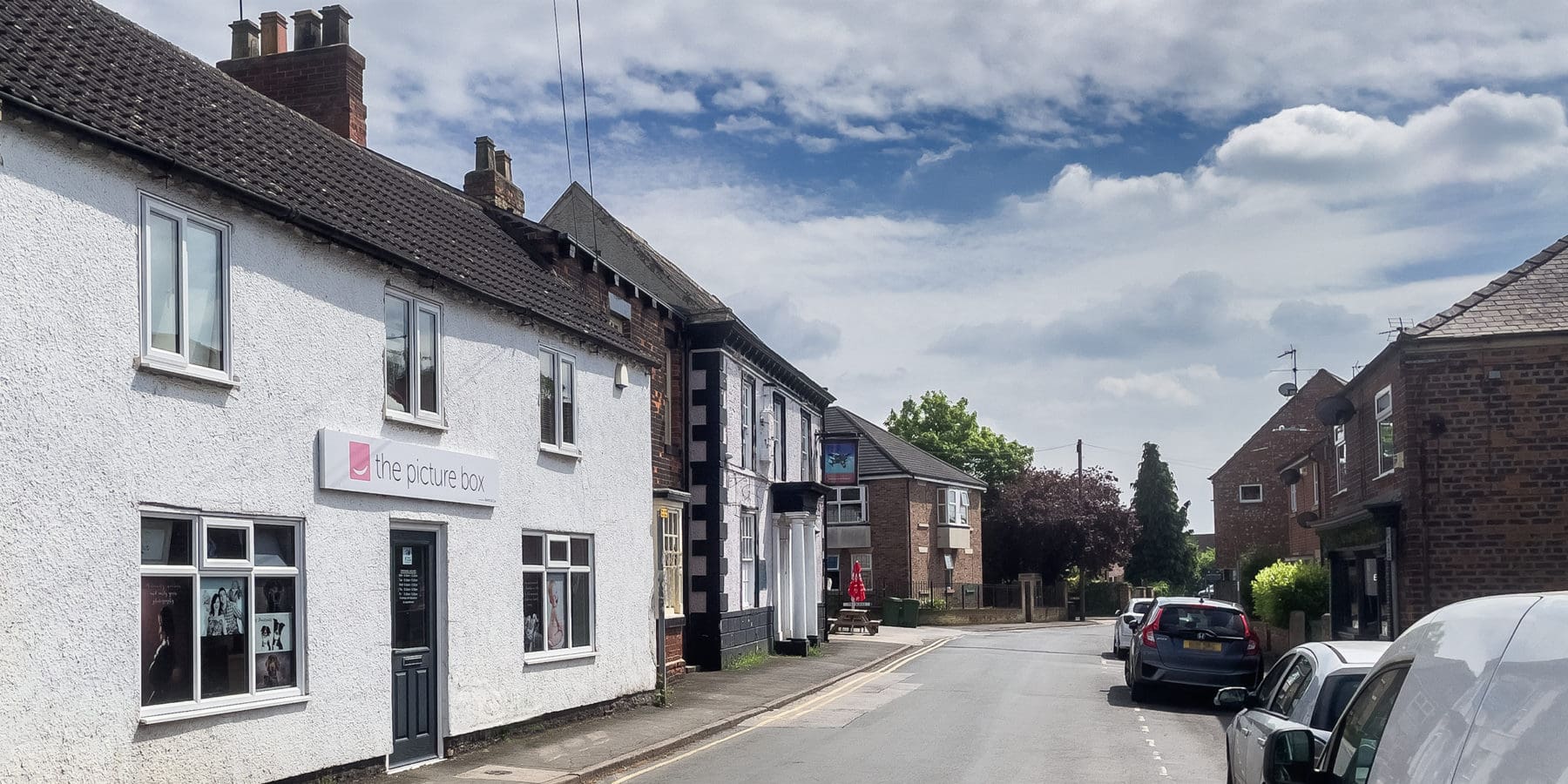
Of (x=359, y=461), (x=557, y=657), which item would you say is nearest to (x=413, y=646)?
(x=359, y=461)

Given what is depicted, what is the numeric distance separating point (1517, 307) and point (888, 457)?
35.7 m

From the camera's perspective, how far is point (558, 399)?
56.6 ft

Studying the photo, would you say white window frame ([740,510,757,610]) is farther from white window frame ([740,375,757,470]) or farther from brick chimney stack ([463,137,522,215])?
brick chimney stack ([463,137,522,215])

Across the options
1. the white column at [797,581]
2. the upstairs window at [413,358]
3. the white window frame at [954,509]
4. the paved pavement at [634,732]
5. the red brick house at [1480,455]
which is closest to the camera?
the paved pavement at [634,732]

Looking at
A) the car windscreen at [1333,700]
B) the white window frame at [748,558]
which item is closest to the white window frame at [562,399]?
the white window frame at [748,558]

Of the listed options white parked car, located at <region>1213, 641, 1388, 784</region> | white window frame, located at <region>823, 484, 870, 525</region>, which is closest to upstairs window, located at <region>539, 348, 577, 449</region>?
white parked car, located at <region>1213, 641, 1388, 784</region>

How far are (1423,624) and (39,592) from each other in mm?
8252

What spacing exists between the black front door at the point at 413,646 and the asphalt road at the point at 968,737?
2.09 m

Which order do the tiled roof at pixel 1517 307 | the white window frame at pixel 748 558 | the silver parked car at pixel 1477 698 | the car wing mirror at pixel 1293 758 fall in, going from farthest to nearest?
the white window frame at pixel 748 558, the tiled roof at pixel 1517 307, the car wing mirror at pixel 1293 758, the silver parked car at pixel 1477 698

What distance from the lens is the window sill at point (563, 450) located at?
16.7m

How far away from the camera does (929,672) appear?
27.4m

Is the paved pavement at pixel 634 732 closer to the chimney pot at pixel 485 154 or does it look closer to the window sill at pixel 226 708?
the window sill at pixel 226 708

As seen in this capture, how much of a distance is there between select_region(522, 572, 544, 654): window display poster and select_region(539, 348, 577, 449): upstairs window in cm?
164

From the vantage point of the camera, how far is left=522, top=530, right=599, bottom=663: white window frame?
16297 mm
